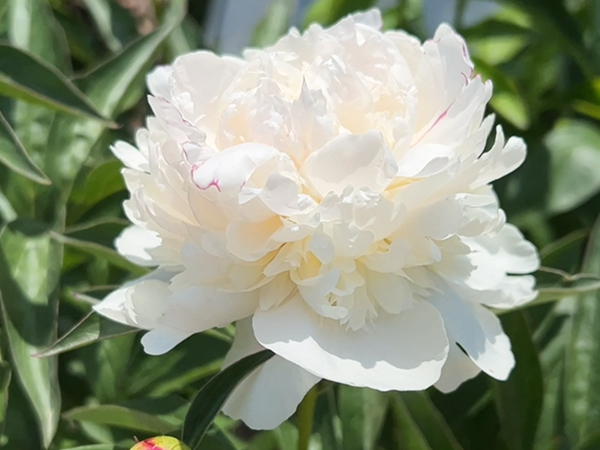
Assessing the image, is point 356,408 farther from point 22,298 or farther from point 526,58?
point 526,58

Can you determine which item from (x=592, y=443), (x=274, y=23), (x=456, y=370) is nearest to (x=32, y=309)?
(x=456, y=370)

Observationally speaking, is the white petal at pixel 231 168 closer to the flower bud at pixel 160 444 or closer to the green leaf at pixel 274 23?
the flower bud at pixel 160 444

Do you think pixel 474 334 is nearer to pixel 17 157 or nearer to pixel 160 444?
pixel 160 444

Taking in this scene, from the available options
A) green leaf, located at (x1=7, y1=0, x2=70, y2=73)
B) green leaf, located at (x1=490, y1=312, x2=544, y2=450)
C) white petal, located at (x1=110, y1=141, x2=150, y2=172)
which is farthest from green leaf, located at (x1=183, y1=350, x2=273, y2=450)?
green leaf, located at (x1=7, y1=0, x2=70, y2=73)

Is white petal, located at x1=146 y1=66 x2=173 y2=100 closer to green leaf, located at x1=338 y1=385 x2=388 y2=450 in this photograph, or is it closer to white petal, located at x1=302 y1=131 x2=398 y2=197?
white petal, located at x1=302 y1=131 x2=398 y2=197

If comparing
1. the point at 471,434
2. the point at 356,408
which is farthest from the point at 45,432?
the point at 471,434
